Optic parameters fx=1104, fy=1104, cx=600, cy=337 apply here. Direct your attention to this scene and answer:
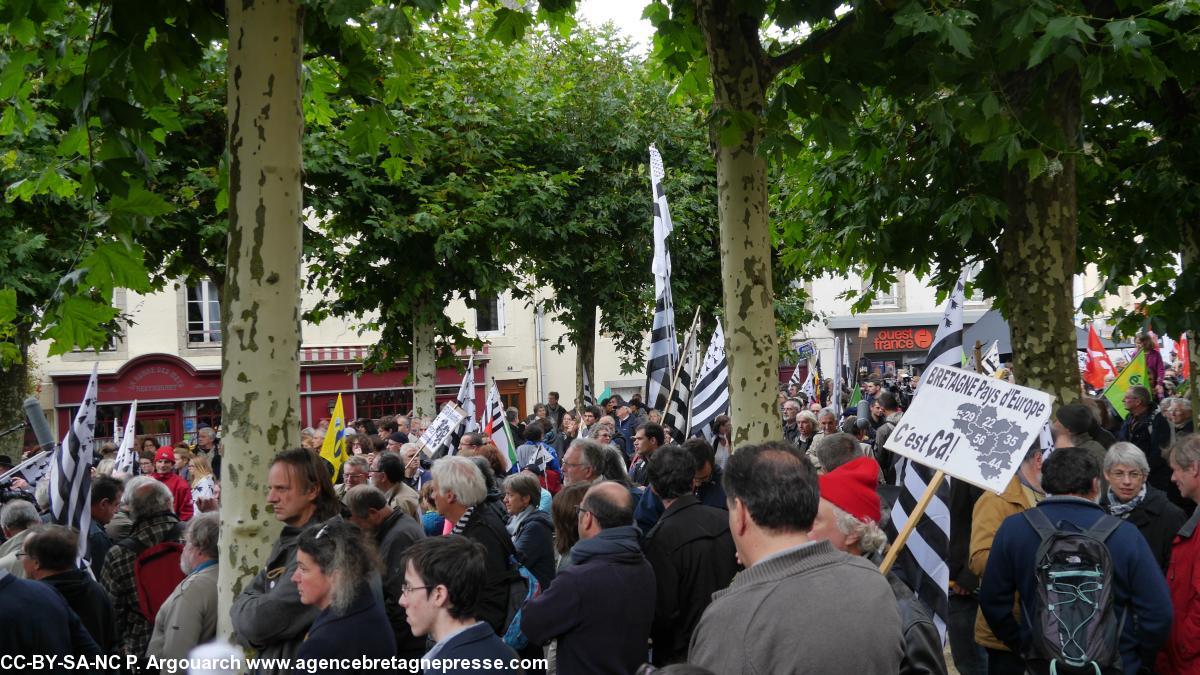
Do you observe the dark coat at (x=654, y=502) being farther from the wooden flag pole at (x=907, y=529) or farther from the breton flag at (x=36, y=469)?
the breton flag at (x=36, y=469)

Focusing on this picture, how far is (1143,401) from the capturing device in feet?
40.7

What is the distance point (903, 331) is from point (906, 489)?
138 ft

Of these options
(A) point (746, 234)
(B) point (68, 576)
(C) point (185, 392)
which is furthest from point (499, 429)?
(C) point (185, 392)

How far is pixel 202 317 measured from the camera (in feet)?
100

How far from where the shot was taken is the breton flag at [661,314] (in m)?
9.28

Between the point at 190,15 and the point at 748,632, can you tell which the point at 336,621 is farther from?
the point at 190,15

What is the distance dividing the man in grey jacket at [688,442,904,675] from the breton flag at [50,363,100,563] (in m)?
5.28

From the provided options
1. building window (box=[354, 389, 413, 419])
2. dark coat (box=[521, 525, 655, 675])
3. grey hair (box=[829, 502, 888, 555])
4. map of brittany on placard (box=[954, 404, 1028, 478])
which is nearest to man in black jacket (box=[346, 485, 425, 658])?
dark coat (box=[521, 525, 655, 675])

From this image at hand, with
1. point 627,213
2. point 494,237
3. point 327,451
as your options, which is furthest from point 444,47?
point 327,451

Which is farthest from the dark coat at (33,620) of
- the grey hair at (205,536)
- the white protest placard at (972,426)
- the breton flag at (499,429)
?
the breton flag at (499,429)

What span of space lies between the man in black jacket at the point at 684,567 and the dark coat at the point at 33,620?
8.75ft

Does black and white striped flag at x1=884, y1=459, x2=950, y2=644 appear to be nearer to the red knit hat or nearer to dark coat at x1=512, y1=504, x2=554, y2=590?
the red knit hat

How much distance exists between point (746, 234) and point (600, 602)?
2634 millimetres

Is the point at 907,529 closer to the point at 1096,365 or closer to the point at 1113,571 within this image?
the point at 1113,571
